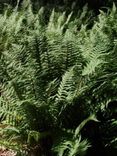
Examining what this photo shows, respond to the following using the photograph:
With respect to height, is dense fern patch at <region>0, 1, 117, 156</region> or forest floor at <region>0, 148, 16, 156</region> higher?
dense fern patch at <region>0, 1, 117, 156</region>

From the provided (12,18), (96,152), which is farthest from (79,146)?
(12,18)

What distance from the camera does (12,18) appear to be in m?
6.73

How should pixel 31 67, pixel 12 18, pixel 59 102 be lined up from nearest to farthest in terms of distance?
1. pixel 59 102
2. pixel 31 67
3. pixel 12 18

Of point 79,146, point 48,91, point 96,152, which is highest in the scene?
point 48,91

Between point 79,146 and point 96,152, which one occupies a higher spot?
point 79,146

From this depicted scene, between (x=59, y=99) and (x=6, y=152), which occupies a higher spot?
(x=59, y=99)

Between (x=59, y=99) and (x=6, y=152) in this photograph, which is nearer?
(x=59, y=99)

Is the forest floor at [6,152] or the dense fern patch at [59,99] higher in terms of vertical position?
the dense fern patch at [59,99]

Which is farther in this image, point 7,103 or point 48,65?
point 48,65

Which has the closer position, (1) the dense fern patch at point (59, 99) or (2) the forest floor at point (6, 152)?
(1) the dense fern patch at point (59, 99)

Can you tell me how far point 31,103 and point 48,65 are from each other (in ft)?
2.75

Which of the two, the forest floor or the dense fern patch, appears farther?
the forest floor

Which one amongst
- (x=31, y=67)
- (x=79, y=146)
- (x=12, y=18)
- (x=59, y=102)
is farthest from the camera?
(x=12, y=18)

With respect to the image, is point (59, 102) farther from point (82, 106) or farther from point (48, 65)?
point (48, 65)
